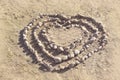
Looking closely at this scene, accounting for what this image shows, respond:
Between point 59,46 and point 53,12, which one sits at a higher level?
point 53,12

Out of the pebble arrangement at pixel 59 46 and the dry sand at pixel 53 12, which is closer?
the dry sand at pixel 53 12

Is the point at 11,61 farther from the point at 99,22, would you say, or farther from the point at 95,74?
the point at 99,22

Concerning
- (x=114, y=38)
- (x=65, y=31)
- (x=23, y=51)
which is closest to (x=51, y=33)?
(x=65, y=31)

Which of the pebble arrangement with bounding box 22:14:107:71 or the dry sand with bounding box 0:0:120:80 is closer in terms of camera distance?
the dry sand with bounding box 0:0:120:80
